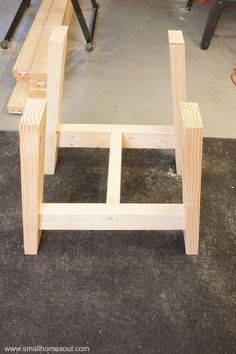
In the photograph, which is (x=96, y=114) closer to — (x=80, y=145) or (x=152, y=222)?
(x=80, y=145)

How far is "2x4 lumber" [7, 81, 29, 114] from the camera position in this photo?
1.55 meters

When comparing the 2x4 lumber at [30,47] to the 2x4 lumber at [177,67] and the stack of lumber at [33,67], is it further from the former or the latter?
the 2x4 lumber at [177,67]

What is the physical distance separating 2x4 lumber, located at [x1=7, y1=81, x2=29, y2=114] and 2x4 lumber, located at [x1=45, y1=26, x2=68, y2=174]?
464mm

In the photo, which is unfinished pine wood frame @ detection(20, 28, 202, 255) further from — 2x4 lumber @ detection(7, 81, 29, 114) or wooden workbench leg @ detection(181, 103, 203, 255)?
2x4 lumber @ detection(7, 81, 29, 114)

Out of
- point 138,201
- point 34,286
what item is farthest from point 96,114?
point 34,286

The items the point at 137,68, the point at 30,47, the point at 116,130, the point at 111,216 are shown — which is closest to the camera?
the point at 111,216

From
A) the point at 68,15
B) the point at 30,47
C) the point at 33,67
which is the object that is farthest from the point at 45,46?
the point at 68,15

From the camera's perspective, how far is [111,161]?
3.58 feet

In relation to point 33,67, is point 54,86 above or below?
above

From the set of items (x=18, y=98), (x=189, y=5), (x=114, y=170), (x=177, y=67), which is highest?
(x=177, y=67)

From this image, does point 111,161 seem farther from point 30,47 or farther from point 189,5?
point 189,5

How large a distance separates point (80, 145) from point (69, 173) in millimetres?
119

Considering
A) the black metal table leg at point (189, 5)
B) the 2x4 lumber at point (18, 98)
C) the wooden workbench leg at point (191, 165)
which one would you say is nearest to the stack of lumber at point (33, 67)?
the 2x4 lumber at point (18, 98)

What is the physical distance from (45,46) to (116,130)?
864mm
